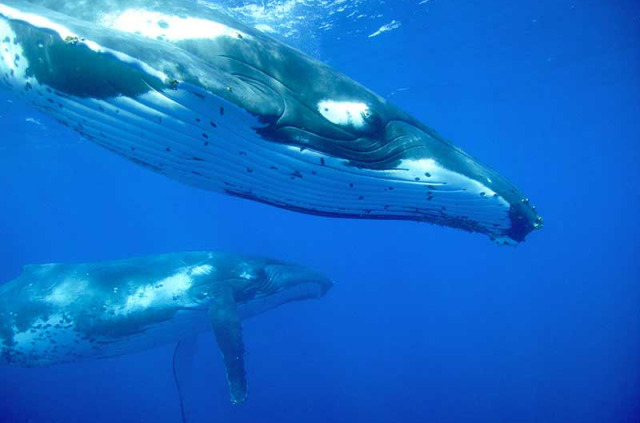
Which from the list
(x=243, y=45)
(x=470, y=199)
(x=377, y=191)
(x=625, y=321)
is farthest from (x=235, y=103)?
(x=625, y=321)

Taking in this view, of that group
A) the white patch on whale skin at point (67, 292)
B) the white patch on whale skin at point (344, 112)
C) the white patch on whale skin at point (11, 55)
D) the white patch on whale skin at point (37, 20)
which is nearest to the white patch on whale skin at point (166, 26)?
the white patch on whale skin at point (11, 55)

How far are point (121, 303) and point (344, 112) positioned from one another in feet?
22.3

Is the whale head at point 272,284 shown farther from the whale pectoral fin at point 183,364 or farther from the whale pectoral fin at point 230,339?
the whale pectoral fin at point 183,364

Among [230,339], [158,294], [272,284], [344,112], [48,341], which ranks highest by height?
[344,112]

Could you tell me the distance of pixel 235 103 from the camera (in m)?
2.30

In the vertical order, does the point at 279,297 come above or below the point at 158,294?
above

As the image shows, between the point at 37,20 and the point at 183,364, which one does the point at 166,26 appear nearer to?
the point at 37,20

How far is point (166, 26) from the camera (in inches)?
123

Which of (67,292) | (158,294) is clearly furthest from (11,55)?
(67,292)

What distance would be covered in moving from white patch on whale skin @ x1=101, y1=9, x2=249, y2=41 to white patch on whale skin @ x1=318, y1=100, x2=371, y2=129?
85 cm

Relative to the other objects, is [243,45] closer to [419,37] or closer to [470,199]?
[470,199]

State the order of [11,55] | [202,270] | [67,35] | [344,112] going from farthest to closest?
[202,270]
[344,112]
[11,55]
[67,35]

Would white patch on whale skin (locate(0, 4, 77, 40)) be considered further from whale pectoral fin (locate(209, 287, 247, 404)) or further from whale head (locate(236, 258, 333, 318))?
whale head (locate(236, 258, 333, 318))

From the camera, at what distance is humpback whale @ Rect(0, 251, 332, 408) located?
25.6 ft
